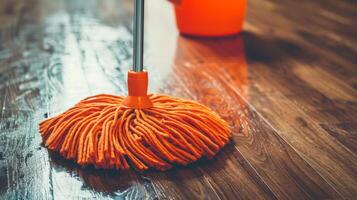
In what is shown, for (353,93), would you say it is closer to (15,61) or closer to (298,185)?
(298,185)

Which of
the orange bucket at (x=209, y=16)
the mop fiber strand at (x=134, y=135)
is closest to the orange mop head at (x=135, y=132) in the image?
the mop fiber strand at (x=134, y=135)

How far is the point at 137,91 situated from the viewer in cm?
115

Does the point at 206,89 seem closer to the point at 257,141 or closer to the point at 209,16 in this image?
the point at 257,141

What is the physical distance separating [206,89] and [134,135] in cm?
48

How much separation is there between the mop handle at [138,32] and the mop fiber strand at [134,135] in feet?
0.30

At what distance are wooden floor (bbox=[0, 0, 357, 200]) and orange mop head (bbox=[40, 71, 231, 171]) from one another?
0.03 metres

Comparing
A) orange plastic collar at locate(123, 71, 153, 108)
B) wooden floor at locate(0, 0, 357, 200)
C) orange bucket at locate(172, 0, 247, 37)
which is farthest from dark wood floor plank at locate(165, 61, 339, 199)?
orange bucket at locate(172, 0, 247, 37)

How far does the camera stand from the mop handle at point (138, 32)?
1090 millimetres

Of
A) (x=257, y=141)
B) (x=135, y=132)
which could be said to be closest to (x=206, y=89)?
(x=257, y=141)

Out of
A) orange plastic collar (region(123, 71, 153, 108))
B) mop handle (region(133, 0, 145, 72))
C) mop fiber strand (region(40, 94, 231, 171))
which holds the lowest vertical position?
mop fiber strand (region(40, 94, 231, 171))

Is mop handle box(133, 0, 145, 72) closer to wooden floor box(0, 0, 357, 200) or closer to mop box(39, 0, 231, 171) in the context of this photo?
mop box(39, 0, 231, 171)

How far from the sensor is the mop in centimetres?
104

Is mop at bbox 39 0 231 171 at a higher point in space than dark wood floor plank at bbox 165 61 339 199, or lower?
higher

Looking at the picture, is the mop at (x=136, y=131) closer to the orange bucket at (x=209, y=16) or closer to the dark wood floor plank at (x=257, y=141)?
the dark wood floor plank at (x=257, y=141)
